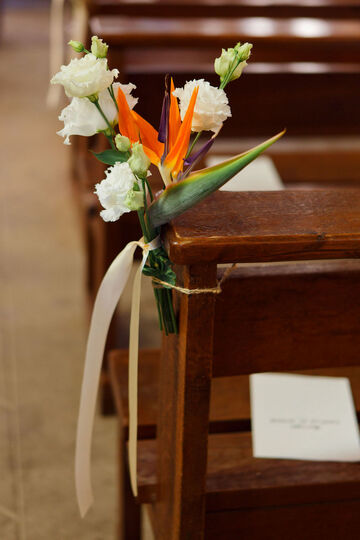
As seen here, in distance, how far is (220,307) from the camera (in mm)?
1134

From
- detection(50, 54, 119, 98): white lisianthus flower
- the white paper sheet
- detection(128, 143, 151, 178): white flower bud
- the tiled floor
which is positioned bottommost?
the tiled floor

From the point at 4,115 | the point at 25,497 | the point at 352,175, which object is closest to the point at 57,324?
the point at 25,497

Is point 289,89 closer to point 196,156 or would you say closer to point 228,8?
point 228,8

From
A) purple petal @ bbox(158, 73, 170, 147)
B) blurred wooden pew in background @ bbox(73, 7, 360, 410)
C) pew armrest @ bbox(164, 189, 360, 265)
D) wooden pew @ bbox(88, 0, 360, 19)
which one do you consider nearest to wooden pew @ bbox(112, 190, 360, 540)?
pew armrest @ bbox(164, 189, 360, 265)

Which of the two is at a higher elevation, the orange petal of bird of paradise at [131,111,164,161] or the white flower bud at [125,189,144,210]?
the orange petal of bird of paradise at [131,111,164,161]

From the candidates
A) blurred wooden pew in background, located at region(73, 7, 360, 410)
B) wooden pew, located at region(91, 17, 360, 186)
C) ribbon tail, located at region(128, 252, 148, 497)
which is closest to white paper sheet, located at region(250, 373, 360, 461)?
ribbon tail, located at region(128, 252, 148, 497)

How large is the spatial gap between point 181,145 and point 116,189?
0.10 metres

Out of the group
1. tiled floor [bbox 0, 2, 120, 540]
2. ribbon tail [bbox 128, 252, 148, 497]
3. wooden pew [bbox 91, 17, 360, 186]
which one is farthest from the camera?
wooden pew [bbox 91, 17, 360, 186]

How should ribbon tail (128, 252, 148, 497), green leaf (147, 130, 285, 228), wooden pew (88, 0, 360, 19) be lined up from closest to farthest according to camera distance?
green leaf (147, 130, 285, 228) < ribbon tail (128, 252, 148, 497) < wooden pew (88, 0, 360, 19)

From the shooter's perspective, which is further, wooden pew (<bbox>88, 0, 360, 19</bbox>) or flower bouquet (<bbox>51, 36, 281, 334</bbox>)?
wooden pew (<bbox>88, 0, 360, 19</bbox>)

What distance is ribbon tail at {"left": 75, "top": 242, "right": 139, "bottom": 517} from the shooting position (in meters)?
1.13

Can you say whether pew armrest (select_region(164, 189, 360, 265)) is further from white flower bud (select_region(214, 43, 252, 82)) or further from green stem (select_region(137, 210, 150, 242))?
white flower bud (select_region(214, 43, 252, 82))

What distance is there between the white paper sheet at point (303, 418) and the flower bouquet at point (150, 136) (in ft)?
1.51

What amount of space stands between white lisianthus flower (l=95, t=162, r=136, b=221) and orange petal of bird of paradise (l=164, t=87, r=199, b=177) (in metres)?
0.06
